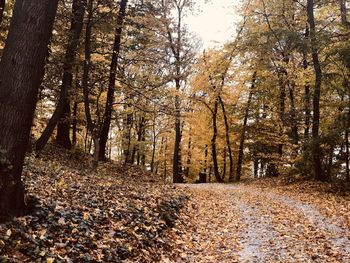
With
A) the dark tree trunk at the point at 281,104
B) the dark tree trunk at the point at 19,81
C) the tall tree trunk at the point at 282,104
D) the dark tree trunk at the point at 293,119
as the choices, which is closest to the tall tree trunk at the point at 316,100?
the dark tree trunk at the point at 293,119

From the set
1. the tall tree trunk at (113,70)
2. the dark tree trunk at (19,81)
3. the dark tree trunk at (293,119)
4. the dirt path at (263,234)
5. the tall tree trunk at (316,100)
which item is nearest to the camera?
the dark tree trunk at (19,81)

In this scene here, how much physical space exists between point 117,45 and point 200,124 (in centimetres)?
1152

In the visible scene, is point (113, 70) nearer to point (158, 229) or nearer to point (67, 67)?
point (67, 67)

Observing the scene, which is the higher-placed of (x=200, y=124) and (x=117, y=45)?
(x=117, y=45)

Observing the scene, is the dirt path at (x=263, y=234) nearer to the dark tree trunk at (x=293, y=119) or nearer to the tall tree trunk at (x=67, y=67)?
the tall tree trunk at (x=67, y=67)

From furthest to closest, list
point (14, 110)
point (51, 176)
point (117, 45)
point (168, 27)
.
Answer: point (168, 27)
point (117, 45)
point (51, 176)
point (14, 110)

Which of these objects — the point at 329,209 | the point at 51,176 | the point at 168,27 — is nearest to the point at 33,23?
the point at 51,176

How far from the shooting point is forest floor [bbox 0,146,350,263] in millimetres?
5624

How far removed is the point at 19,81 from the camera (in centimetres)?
561

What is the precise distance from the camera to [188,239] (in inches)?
336

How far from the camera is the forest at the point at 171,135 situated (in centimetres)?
575

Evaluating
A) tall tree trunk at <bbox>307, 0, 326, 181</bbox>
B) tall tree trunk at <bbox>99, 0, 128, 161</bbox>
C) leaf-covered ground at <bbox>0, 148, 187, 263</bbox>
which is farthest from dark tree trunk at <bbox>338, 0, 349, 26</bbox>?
leaf-covered ground at <bbox>0, 148, 187, 263</bbox>

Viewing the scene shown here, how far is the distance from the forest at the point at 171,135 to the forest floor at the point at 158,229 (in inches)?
1.4

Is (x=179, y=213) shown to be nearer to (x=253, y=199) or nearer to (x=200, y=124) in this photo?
(x=253, y=199)
